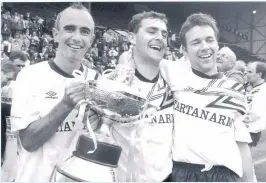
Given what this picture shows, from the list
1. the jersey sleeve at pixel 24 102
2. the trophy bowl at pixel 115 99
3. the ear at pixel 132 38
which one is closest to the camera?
the trophy bowl at pixel 115 99

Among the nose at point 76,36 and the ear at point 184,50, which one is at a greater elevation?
the nose at point 76,36

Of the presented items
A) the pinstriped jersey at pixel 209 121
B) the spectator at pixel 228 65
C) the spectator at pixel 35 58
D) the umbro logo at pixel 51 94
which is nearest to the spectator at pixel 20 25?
the spectator at pixel 35 58

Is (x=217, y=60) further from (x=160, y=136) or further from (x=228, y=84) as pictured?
(x=160, y=136)

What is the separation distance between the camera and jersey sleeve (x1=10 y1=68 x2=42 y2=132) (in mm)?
1180

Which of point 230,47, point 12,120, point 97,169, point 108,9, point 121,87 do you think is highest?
point 108,9

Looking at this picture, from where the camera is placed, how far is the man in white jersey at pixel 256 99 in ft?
4.38

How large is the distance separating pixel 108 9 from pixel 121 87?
472mm

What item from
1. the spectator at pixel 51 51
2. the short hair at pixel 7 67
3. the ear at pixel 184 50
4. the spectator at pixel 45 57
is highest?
the ear at pixel 184 50

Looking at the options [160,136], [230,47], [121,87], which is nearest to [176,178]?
[160,136]

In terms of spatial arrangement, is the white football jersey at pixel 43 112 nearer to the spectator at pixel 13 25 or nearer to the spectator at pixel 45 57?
the spectator at pixel 45 57

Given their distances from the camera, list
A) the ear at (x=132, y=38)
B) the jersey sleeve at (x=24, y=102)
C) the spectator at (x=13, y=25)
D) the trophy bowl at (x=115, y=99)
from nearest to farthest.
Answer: the trophy bowl at (x=115, y=99)
the jersey sleeve at (x=24, y=102)
the ear at (x=132, y=38)
the spectator at (x=13, y=25)

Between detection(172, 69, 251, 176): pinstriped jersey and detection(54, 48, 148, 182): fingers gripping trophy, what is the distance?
254 mm

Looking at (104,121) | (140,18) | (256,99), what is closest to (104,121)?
(104,121)

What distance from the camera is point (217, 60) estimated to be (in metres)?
1.34
